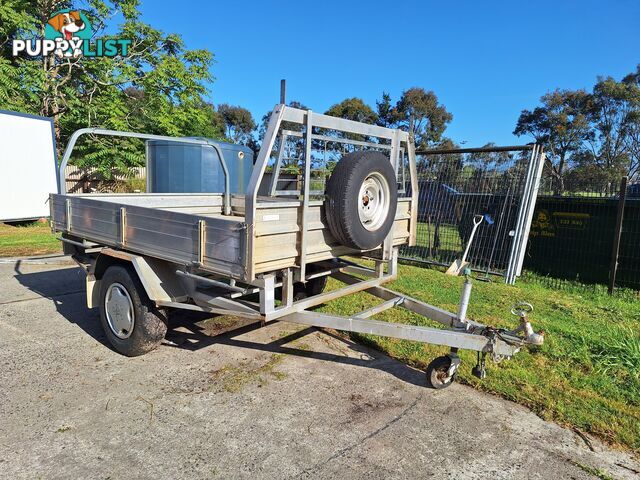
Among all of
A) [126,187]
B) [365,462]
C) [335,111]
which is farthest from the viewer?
[335,111]

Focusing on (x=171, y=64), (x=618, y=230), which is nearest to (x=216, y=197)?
(x=618, y=230)

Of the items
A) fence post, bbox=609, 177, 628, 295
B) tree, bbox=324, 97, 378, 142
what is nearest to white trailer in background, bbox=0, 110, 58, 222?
fence post, bbox=609, 177, 628, 295

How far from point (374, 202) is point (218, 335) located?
228cm

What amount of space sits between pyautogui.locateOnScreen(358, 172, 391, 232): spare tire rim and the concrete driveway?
1.35 meters

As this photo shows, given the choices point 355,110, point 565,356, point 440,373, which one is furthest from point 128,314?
point 355,110

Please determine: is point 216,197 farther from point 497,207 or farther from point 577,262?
point 577,262

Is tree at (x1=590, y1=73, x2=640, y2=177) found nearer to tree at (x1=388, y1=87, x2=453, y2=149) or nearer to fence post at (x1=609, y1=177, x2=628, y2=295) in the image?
tree at (x1=388, y1=87, x2=453, y2=149)

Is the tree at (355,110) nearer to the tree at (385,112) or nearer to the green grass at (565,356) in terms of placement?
the tree at (385,112)

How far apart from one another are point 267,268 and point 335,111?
4117 cm

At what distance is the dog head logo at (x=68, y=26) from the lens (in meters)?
17.4

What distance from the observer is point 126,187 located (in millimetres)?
20344

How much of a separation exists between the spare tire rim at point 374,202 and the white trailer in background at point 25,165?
12251 mm

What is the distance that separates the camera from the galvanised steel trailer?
314 cm

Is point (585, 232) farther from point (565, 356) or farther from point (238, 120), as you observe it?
point (238, 120)
